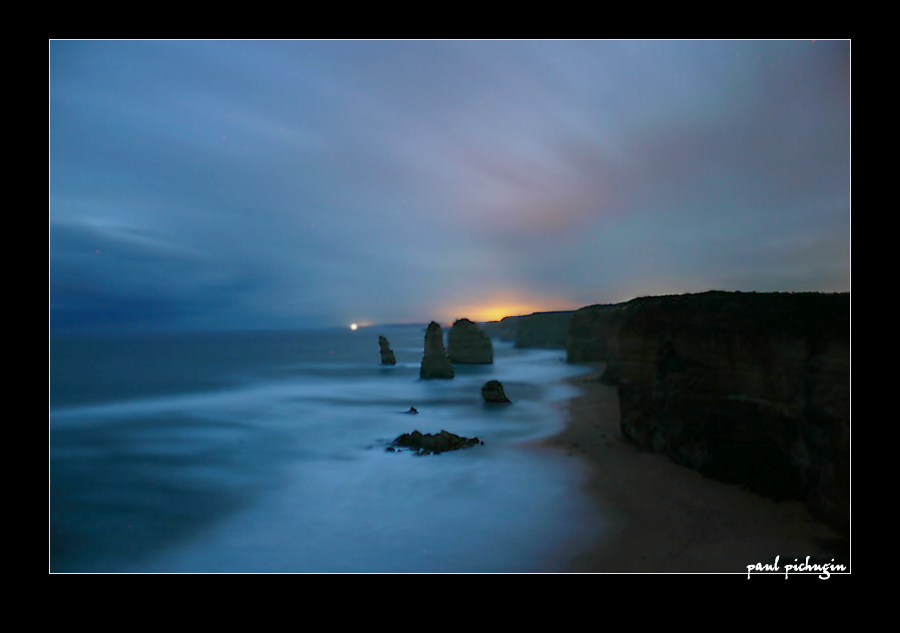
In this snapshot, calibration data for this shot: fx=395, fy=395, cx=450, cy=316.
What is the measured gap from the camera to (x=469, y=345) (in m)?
53.5

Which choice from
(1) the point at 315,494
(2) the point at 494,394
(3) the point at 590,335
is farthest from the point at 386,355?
(1) the point at 315,494

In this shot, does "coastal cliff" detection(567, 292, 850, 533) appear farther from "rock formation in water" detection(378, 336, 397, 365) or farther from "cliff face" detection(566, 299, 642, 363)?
"rock formation in water" detection(378, 336, 397, 365)

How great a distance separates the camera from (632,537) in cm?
792

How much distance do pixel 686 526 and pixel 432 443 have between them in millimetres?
8976

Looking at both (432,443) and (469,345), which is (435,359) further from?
(432,443)

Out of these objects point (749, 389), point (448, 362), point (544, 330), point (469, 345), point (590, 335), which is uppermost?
point (544, 330)

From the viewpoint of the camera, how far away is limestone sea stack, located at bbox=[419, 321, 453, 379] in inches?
1548

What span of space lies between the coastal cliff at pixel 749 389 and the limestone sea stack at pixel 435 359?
2601cm

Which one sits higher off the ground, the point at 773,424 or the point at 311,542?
the point at 773,424
